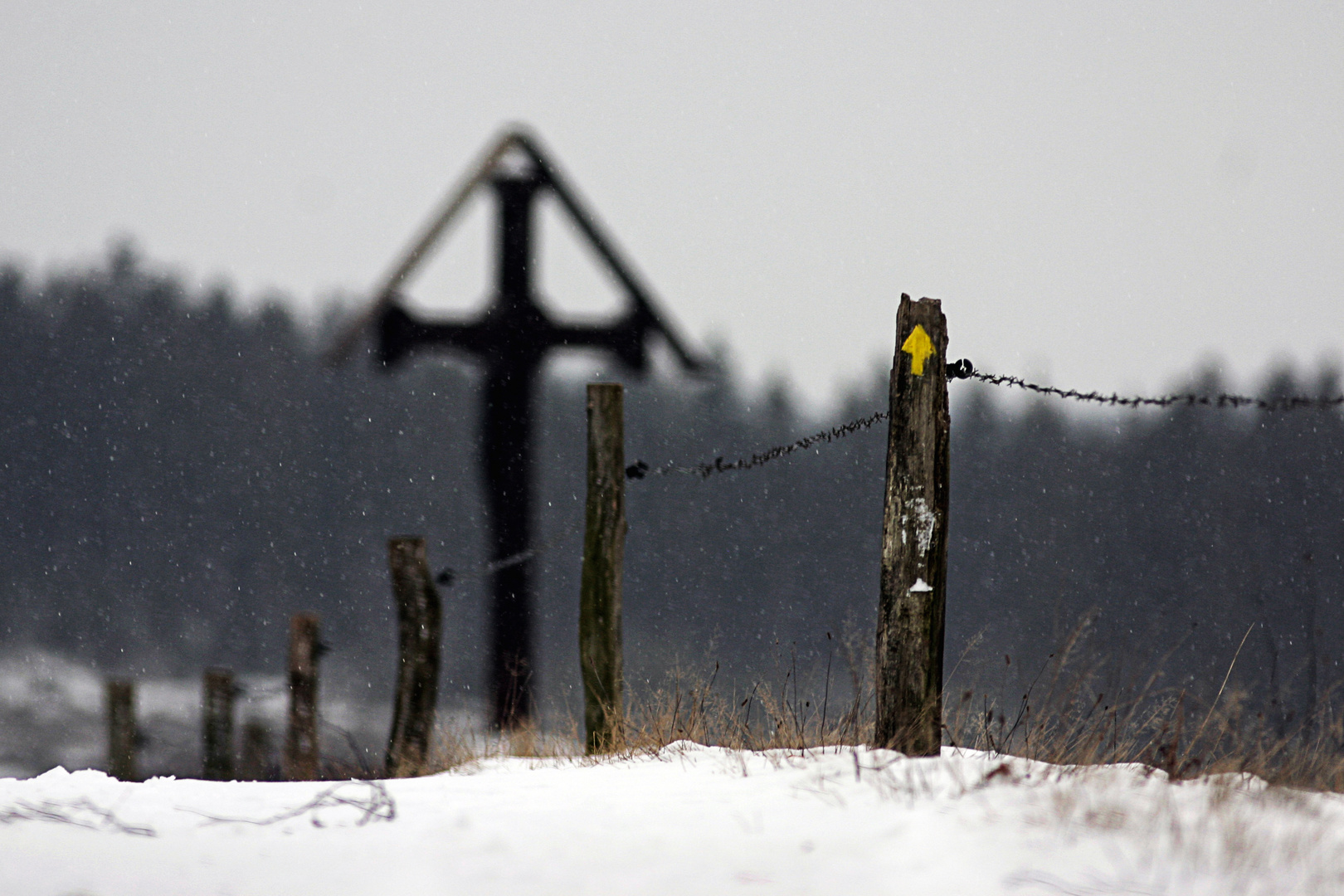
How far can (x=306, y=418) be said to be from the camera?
39094mm

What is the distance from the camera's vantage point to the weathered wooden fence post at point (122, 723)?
907 cm

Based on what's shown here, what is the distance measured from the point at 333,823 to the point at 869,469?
40150 mm

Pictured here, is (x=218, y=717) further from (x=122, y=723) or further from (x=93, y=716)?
(x=93, y=716)

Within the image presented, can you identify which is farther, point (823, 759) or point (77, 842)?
point (823, 759)

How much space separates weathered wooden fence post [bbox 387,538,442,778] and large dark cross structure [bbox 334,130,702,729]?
0.81m

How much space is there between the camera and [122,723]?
9125 mm

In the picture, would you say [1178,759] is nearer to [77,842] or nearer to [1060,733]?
[1060,733]

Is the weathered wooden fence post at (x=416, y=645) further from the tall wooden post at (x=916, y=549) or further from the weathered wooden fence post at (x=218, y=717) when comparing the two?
the weathered wooden fence post at (x=218, y=717)

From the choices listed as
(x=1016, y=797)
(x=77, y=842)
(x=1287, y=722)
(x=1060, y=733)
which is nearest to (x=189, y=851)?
(x=77, y=842)

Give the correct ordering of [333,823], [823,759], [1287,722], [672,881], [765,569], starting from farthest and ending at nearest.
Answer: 1. [765,569]
2. [823,759]
3. [1287,722]
4. [333,823]
5. [672,881]

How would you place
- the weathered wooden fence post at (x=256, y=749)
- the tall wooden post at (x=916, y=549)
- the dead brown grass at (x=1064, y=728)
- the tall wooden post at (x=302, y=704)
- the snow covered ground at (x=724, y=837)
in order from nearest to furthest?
the snow covered ground at (x=724, y=837), the dead brown grass at (x=1064, y=728), the tall wooden post at (x=916, y=549), the tall wooden post at (x=302, y=704), the weathered wooden fence post at (x=256, y=749)

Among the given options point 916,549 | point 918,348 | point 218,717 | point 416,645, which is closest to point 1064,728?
point 916,549

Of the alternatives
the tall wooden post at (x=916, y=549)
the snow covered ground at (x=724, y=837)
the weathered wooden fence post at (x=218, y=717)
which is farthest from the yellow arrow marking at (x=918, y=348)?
the weathered wooden fence post at (x=218, y=717)

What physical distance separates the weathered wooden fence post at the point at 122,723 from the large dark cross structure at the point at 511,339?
453 cm
